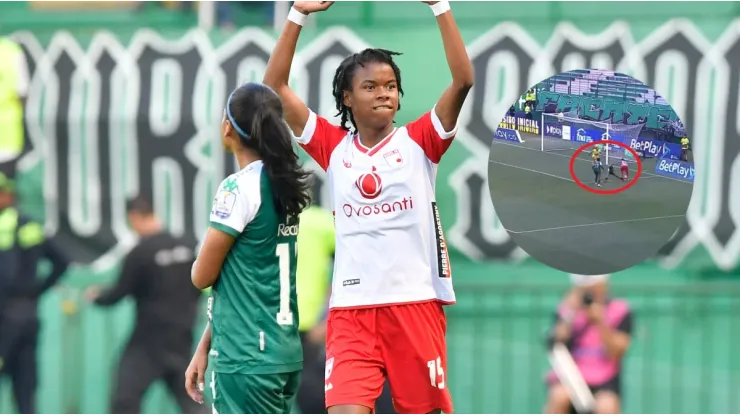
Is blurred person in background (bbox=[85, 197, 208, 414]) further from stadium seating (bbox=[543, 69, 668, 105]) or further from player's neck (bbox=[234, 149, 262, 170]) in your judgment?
player's neck (bbox=[234, 149, 262, 170])

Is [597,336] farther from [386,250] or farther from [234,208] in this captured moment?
[234,208]

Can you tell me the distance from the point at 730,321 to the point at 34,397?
396 cm

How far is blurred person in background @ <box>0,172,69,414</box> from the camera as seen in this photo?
7219 mm

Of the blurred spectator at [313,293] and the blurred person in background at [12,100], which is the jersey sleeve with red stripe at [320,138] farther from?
the blurred person in background at [12,100]

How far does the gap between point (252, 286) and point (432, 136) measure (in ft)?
3.17

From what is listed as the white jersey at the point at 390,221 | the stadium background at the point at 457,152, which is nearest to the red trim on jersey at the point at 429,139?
the white jersey at the point at 390,221

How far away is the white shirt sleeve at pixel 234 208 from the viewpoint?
4.12m

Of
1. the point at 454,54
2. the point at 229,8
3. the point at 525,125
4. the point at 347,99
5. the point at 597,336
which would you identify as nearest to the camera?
the point at 454,54

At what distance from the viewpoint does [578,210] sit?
5082mm

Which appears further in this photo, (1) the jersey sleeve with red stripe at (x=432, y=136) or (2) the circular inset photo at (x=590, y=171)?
(2) the circular inset photo at (x=590, y=171)

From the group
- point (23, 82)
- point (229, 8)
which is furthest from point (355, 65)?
point (23, 82)

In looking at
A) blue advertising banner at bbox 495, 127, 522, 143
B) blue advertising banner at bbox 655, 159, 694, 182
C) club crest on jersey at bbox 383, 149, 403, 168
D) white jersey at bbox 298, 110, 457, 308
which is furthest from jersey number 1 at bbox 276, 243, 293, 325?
blue advertising banner at bbox 655, 159, 694, 182

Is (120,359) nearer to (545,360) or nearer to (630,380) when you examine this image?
(545,360)

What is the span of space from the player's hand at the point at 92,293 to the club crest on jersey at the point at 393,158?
3.08 metres
